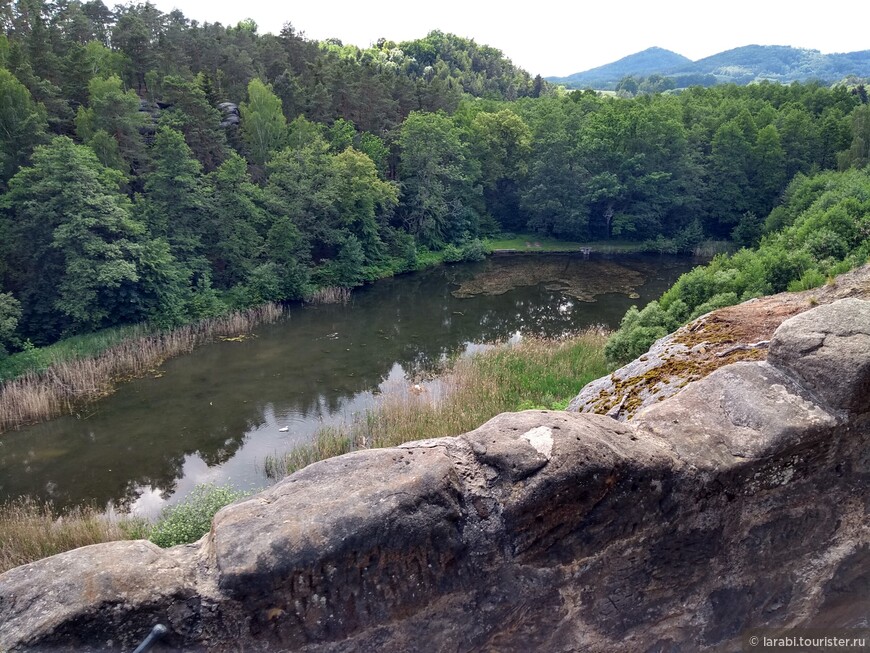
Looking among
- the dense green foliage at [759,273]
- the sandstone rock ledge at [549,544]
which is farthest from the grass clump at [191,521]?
the dense green foliage at [759,273]

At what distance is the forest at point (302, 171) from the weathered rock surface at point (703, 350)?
10.1ft

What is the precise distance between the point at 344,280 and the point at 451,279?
7687mm

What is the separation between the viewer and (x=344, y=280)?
126ft

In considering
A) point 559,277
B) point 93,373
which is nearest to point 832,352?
point 93,373

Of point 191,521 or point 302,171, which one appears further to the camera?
point 302,171

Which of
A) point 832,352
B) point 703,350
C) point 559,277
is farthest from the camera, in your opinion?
point 559,277

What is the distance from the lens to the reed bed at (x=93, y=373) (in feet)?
65.8

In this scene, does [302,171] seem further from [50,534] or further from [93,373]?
[50,534]

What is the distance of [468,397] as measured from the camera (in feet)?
61.6

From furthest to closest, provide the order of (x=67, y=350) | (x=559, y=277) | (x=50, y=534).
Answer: (x=559, y=277) < (x=67, y=350) < (x=50, y=534)

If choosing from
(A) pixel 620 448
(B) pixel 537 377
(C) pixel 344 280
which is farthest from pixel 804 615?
(C) pixel 344 280

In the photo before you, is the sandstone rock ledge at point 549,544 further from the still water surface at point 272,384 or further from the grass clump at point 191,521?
the still water surface at point 272,384

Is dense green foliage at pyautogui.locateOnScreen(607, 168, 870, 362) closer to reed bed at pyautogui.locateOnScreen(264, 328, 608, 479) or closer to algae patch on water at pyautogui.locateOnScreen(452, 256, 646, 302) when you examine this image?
reed bed at pyautogui.locateOnScreen(264, 328, 608, 479)

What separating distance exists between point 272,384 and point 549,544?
64.6ft
